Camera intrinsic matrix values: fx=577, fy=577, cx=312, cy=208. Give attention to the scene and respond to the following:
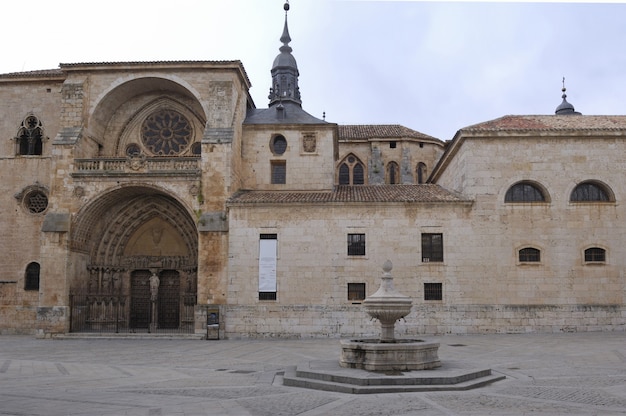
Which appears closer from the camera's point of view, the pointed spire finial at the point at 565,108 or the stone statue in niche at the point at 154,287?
the stone statue in niche at the point at 154,287

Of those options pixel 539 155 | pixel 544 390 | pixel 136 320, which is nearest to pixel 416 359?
pixel 544 390

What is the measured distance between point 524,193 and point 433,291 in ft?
17.6

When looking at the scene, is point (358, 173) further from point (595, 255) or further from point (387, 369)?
point (387, 369)

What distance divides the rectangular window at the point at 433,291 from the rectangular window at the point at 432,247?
3.17 ft

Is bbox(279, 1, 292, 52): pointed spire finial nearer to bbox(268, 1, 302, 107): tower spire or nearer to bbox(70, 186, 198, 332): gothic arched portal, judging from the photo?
bbox(268, 1, 302, 107): tower spire

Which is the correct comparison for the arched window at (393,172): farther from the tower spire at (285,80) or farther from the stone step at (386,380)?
the stone step at (386,380)

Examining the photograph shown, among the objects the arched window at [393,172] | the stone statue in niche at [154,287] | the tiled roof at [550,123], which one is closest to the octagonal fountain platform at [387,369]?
the tiled roof at [550,123]

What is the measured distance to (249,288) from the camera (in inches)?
872

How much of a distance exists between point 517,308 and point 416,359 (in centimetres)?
1169

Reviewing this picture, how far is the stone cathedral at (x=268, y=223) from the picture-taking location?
21.8 m

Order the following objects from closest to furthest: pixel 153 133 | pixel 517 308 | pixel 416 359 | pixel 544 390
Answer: pixel 544 390 → pixel 416 359 → pixel 517 308 → pixel 153 133

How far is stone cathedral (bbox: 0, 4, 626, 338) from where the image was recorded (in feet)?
71.6

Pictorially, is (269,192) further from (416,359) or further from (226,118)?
(416,359)

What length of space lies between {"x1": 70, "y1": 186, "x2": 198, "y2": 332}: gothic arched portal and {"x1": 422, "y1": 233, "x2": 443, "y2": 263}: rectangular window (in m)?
9.76
